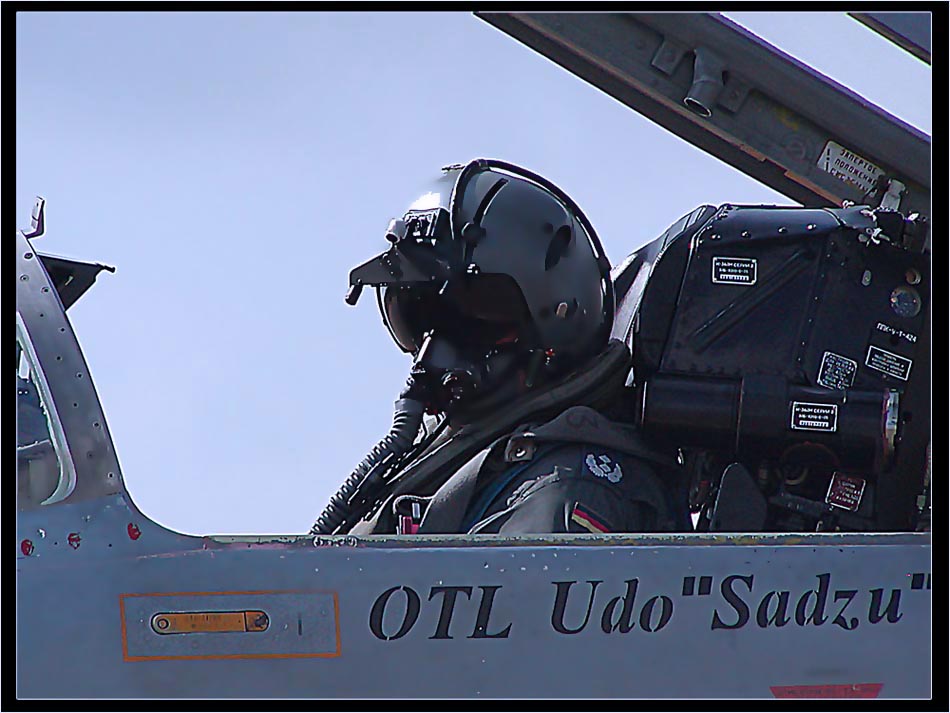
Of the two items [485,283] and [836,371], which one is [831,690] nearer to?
[836,371]

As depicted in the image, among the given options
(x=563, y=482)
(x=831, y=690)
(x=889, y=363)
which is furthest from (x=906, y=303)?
(x=831, y=690)

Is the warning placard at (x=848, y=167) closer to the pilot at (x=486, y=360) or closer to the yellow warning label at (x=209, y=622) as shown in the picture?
the pilot at (x=486, y=360)

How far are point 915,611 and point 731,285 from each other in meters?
1.05

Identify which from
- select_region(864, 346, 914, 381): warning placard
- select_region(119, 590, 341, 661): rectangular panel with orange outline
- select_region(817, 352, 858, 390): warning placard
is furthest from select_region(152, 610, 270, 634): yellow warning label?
select_region(864, 346, 914, 381): warning placard

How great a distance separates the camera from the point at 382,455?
3.25m

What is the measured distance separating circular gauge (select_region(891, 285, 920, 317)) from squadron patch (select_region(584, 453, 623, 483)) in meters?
0.73

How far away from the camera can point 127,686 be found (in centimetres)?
220

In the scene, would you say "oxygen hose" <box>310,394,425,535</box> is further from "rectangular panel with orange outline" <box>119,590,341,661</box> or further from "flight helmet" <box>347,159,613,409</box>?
"rectangular panel with orange outline" <box>119,590,341,661</box>

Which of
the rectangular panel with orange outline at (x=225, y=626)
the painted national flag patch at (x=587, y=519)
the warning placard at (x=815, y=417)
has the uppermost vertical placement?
the warning placard at (x=815, y=417)

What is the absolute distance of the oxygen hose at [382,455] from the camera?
3225 mm

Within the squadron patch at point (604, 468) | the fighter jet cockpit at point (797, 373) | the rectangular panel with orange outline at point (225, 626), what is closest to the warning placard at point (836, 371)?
the fighter jet cockpit at point (797, 373)

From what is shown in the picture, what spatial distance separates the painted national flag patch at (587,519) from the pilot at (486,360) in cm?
23

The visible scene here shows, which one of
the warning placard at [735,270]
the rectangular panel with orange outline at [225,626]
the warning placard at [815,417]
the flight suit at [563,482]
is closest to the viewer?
the rectangular panel with orange outline at [225,626]

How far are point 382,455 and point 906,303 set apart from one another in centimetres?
124
